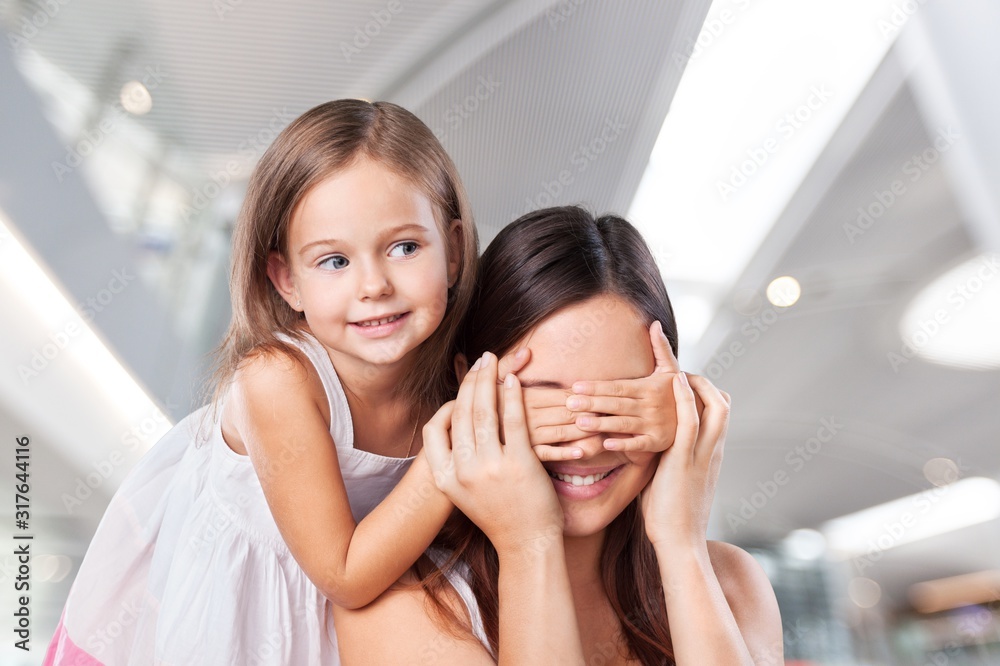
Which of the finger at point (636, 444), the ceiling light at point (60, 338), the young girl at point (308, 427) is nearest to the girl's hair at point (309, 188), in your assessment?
the young girl at point (308, 427)

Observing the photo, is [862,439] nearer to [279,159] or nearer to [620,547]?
[620,547]

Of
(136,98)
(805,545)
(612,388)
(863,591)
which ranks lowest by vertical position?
(612,388)

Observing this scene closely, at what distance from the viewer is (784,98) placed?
3.10 metres

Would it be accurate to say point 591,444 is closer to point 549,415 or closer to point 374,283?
point 549,415

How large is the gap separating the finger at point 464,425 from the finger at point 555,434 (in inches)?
2.8

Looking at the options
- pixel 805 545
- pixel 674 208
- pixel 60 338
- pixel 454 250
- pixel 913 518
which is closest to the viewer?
pixel 454 250

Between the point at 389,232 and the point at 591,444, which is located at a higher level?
the point at 389,232

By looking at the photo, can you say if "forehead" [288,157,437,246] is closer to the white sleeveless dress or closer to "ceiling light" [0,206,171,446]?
the white sleeveless dress

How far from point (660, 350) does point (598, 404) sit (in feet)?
0.52

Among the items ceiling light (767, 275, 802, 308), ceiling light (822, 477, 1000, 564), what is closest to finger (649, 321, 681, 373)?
ceiling light (767, 275, 802, 308)

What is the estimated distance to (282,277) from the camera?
124cm

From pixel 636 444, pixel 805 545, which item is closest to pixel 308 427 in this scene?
pixel 636 444

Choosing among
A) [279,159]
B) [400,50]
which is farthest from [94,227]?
[279,159]

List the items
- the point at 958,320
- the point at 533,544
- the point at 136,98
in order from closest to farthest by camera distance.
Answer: the point at 533,544 → the point at 136,98 → the point at 958,320
